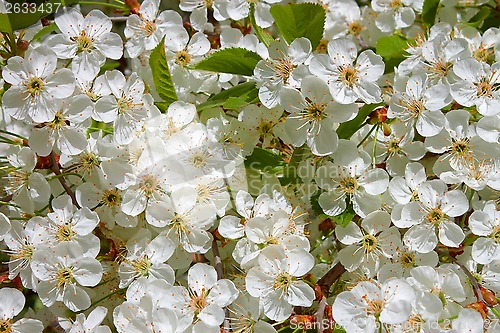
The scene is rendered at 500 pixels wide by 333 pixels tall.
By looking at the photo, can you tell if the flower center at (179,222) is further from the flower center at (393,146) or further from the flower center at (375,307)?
the flower center at (393,146)

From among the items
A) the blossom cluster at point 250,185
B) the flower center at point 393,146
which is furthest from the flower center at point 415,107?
the flower center at point 393,146

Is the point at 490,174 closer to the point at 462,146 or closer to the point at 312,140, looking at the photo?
the point at 462,146

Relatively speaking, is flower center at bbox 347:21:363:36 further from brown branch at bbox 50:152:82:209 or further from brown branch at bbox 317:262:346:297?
brown branch at bbox 50:152:82:209

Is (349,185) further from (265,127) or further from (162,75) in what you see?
(162,75)

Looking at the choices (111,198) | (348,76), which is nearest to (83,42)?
(111,198)

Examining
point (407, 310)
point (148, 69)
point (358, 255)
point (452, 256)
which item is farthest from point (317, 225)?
point (148, 69)

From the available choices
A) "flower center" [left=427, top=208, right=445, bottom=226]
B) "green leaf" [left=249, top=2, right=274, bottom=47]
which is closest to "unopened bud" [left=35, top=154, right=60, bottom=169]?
"green leaf" [left=249, top=2, right=274, bottom=47]
